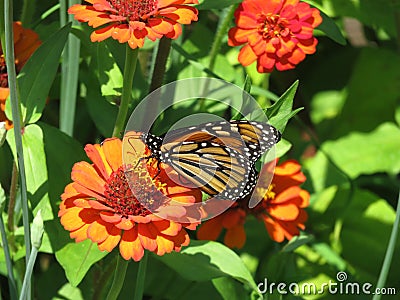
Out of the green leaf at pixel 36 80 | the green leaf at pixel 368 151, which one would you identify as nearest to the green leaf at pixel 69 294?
the green leaf at pixel 36 80

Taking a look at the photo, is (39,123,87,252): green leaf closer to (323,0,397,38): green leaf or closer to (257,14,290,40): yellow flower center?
(257,14,290,40): yellow flower center

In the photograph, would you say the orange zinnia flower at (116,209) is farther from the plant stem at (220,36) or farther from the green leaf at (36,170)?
the plant stem at (220,36)

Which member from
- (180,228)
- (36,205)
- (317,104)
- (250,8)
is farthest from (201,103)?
(317,104)

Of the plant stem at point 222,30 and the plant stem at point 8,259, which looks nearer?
the plant stem at point 8,259

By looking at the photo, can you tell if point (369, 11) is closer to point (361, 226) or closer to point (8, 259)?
point (361, 226)

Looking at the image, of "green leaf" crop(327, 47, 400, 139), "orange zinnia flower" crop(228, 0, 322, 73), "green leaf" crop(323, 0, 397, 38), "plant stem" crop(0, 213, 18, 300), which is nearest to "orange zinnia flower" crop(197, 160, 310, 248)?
"orange zinnia flower" crop(228, 0, 322, 73)

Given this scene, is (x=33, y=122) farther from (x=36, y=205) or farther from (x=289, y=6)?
(x=289, y=6)

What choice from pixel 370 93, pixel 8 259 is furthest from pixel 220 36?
pixel 370 93
